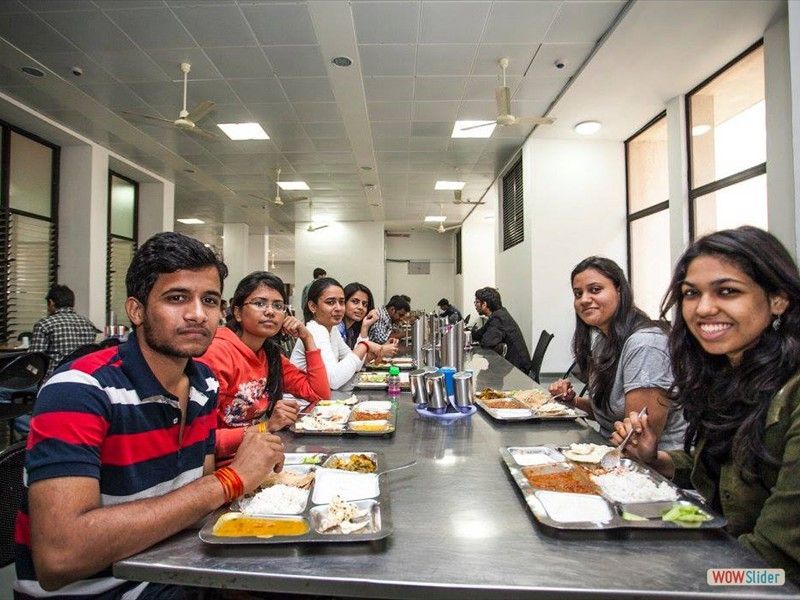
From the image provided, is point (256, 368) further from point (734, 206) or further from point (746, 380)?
point (734, 206)

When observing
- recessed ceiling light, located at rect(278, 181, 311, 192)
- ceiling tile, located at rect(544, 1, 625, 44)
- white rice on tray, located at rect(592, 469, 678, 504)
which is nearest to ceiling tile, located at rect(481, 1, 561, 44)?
ceiling tile, located at rect(544, 1, 625, 44)

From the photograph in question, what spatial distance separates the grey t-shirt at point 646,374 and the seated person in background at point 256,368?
120cm

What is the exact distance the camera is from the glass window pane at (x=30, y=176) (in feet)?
17.0

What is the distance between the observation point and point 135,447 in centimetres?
97

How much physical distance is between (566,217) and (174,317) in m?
5.43

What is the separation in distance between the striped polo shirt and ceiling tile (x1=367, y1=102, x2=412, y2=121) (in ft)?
14.2

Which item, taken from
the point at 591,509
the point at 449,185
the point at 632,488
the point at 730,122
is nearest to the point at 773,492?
the point at 632,488

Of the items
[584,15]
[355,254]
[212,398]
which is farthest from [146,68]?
[355,254]

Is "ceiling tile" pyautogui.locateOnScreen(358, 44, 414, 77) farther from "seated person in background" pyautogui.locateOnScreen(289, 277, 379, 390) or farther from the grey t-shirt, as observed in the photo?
the grey t-shirt

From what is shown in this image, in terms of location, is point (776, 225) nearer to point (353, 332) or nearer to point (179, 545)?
point (353, 332)

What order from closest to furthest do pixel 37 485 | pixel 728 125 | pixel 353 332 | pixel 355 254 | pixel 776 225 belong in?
pixel 37 485 < pixel 776 225 < pixel 728 125 < pixel 353 332 < pixel 355 254

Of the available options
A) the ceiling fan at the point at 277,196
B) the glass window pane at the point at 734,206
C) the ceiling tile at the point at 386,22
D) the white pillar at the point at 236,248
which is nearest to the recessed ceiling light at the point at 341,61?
the ceiling tile at the point at 386,22

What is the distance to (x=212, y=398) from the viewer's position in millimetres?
1215

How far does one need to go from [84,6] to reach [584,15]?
3655 mm
